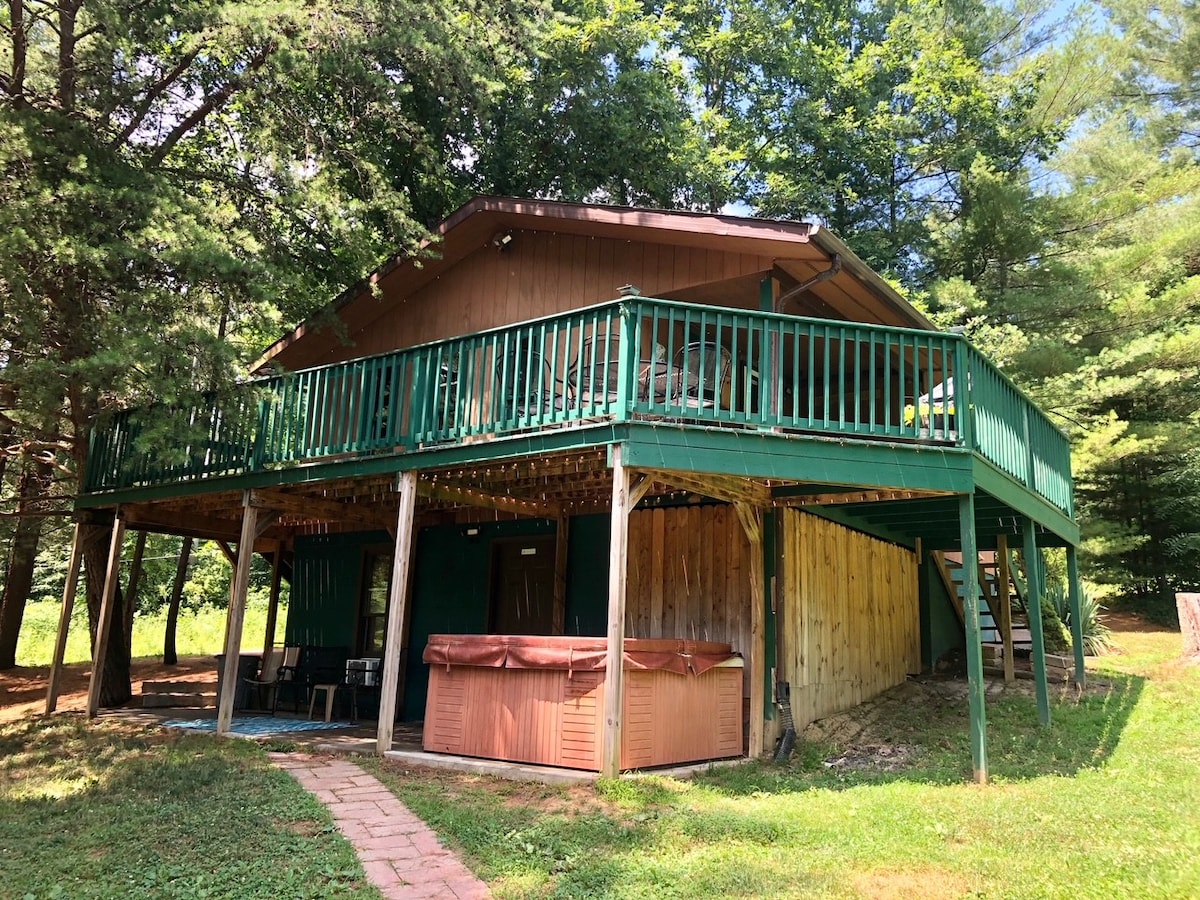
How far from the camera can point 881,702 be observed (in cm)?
1073

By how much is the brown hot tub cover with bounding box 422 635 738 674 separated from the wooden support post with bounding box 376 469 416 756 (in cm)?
37

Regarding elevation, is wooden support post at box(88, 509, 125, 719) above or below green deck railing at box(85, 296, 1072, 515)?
below

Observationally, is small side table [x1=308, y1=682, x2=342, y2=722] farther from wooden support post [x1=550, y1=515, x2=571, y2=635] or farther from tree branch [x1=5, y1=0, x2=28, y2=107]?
tree branch [x1=5, y1=0, x2=28, y2=107]

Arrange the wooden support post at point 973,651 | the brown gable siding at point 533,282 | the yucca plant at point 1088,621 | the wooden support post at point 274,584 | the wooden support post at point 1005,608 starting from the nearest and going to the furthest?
the wooden support post at point 973,651 < the brown gable siding at point 533,282 < the wooden support post at point 1005,608 < the wooden support post at point 274,584 < the yucca plant at point 1088,621

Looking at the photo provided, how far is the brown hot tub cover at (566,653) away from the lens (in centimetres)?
707

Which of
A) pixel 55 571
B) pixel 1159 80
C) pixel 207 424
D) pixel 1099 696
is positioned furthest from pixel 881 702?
pixel 55 571

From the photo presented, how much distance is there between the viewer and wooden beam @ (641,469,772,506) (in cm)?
776

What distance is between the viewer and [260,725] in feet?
32.9

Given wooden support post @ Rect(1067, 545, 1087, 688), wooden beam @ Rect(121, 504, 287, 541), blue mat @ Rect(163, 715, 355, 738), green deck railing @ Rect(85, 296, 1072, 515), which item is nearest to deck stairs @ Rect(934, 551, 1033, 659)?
wooden support post @ Rect(1067, 545, 1087, 688)

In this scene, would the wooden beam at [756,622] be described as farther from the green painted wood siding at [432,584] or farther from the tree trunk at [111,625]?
the tree trunk at [111,625]

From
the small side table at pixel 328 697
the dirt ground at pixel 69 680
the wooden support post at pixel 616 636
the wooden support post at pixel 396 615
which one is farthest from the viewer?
the dirt ground at pixel 69 680

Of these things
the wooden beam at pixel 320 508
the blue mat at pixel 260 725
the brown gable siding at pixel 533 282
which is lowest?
the blue mat at pixel 260 725

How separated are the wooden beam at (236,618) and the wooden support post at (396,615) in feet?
6.62

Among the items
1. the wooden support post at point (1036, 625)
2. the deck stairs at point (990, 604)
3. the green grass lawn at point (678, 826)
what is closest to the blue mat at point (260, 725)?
the green grass lawn at point (678, 826)
